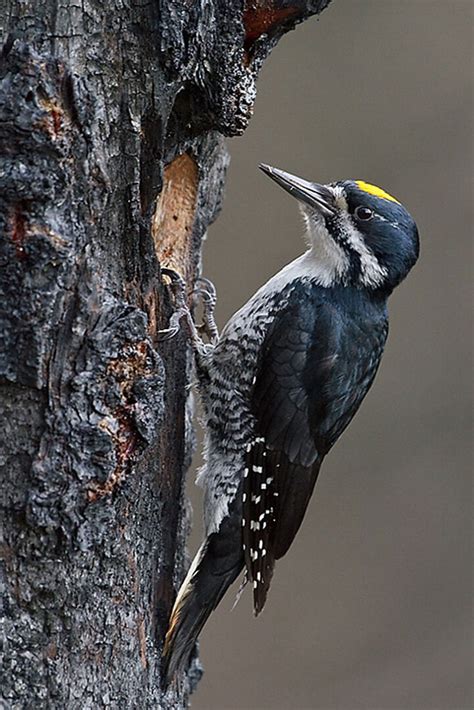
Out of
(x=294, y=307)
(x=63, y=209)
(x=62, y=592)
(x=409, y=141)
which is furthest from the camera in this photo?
(x=409, y=141)

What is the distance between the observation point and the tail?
2654 mm

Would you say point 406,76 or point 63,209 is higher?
point 406,76

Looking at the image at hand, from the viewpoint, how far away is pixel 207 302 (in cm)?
324

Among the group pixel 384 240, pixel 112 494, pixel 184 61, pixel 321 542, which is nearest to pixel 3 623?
pixel 112 494

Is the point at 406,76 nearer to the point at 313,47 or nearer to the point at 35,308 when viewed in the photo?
the point at 313,47

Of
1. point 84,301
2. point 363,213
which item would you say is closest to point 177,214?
point 363,213

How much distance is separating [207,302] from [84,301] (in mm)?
1096

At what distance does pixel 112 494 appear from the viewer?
2209 millimetres

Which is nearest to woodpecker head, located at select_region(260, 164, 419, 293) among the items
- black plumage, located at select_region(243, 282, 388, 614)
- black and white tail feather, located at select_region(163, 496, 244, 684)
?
black plumage, located at select_region(243, 282, 388, 614)

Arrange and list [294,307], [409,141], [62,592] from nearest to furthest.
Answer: [62,592]
[294,307]
[409,141]

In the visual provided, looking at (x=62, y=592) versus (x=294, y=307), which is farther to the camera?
(x=294, y=307)

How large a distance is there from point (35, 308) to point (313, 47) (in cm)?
278

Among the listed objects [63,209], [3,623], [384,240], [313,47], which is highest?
[313,47]

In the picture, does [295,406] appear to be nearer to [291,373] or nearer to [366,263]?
[291,373]
